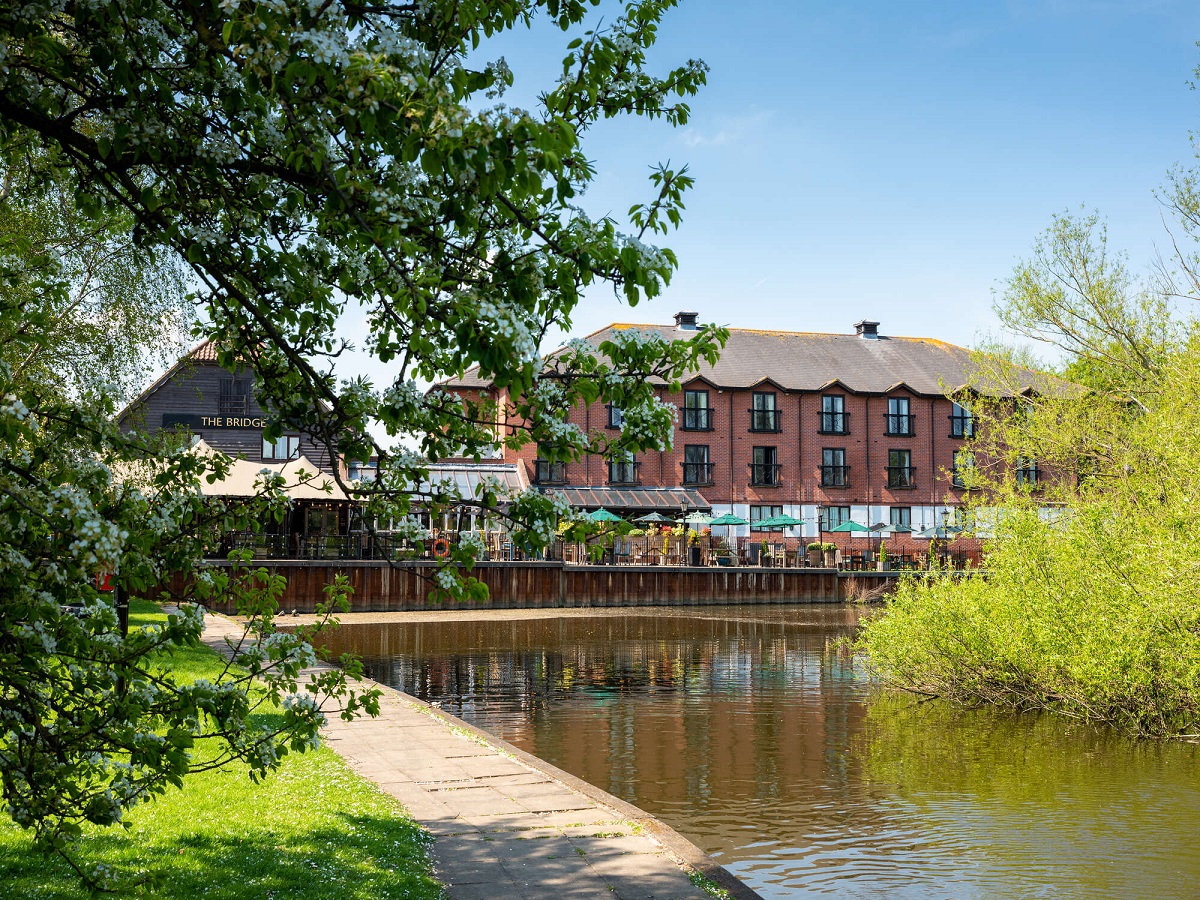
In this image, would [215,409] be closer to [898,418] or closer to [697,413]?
[697,413]

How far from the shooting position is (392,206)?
406cm

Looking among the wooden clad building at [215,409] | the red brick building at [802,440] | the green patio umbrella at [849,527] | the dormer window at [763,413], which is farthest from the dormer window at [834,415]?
the wooden clad building at [215,409]

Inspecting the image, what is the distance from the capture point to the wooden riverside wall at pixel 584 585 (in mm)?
39094

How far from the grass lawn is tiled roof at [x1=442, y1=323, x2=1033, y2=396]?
46494 millimetres

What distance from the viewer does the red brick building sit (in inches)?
2144

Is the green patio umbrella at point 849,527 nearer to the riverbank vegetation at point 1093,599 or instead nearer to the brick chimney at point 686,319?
the brick chimney at point 686,319

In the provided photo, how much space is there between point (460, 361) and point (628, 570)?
41.1 metres

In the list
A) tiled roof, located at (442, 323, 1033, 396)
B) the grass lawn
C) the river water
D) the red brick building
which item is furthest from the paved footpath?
tiled roof, located at (442, 323, 1033, 396)

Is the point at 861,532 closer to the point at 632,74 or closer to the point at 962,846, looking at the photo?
the point at 962,846

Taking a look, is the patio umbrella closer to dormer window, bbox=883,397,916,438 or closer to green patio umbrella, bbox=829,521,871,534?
green patio umbrella, bbox=829,521,871,534

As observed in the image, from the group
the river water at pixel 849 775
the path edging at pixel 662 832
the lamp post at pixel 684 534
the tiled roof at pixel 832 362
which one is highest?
the tiled roof at pixel 832 362

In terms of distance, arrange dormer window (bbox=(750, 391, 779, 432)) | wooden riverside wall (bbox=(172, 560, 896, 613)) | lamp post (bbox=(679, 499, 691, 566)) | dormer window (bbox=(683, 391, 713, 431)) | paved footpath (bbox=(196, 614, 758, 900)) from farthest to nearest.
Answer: dormer window (bbox=(750, 391, 779, 432)) < dormer window (bbox=(683, 391, 713, 431)) < lamp post (bbox=(679, 499, 691, 566)) < wooden riverside wall (bbox=(172, 560, 896, 613)) < paved footpath (bbox=(196, 614, 758, 900))

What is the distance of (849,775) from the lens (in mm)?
12891

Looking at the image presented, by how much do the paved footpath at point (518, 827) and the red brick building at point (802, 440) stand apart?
41.5 m
